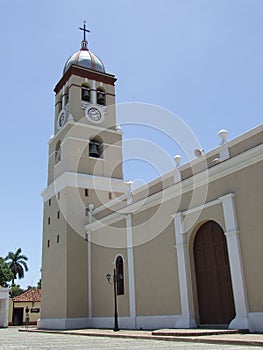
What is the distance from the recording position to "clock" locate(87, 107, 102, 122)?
28.8 m

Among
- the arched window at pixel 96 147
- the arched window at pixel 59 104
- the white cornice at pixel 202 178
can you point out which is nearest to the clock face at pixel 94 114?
the arched window at pixel 96 147

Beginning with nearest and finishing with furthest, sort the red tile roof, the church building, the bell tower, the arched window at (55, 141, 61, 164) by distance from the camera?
the church building
the bell tower
the arched window at (55, 141, 61, 164)
the red tile roof

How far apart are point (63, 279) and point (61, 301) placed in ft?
4.29

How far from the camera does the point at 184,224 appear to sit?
17422mm

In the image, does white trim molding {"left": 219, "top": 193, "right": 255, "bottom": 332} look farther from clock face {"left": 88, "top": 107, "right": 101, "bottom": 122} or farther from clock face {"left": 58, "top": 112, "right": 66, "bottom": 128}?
clock face {"left": 58, "top": 112, "right": 66, "bottom": 128}

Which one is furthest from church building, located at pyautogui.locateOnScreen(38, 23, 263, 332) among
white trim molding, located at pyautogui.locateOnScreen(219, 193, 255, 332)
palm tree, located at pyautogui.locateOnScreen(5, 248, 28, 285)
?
palm tree, located at pyautogui.locateOnScreen(5, 248, 28, 285)

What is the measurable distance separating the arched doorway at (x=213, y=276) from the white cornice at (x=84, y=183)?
36.3 feet

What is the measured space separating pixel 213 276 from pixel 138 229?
5.47 m

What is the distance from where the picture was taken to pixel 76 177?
85.9 ft

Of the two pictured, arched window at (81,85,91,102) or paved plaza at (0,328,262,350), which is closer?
paved plaza at (0,328,262,350)

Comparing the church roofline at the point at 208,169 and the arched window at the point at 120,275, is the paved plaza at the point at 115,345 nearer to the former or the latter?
the church roofline at the point at 208,169

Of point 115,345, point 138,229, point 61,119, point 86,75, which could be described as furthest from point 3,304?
point 115,345

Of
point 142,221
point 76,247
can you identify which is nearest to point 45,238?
point 76,247

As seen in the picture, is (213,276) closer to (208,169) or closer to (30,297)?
(208,169)
